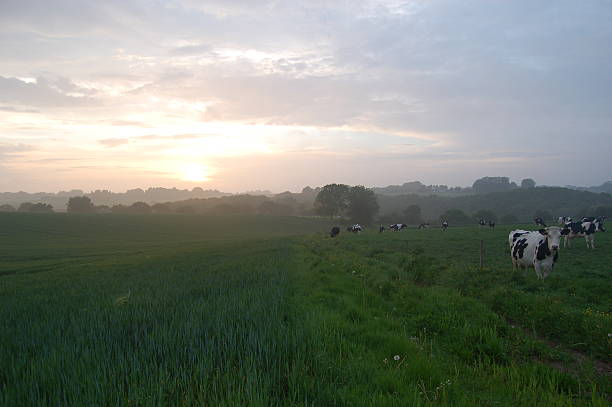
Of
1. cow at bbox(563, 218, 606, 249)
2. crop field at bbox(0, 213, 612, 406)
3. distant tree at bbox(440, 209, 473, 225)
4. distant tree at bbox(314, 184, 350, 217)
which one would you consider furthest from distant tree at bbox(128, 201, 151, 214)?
cow at bbox(563, 218, 606, 249)

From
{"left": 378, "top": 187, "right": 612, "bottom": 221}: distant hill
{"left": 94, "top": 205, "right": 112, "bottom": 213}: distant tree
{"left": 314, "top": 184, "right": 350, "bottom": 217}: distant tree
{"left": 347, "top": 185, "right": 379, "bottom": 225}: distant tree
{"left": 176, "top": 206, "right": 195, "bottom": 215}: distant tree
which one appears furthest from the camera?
{"left": 378, "top": 187, "right": 612, "bottom": 221}: distant hill

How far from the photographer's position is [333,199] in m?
95.6

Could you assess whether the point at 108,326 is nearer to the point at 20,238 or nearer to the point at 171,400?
the point at 171,400

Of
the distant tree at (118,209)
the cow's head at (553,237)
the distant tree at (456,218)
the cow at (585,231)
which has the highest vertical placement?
the distant tree at (118,209)

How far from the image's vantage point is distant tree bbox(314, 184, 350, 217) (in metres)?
95.4

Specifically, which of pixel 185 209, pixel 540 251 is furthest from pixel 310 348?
pixel 185 209

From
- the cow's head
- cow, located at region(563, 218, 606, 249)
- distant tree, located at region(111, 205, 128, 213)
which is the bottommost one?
cow, located at region(563, 218, 606, 249)

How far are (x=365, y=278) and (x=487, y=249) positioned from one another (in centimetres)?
1855

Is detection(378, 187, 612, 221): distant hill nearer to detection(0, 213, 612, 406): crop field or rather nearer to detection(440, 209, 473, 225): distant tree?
detection(440, 209, 473, 225): distant tree

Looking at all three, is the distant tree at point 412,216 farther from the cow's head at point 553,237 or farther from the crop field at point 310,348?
the crop field at point 310,348

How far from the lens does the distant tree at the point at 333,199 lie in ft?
313

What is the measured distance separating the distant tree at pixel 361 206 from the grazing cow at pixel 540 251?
75.9 meters

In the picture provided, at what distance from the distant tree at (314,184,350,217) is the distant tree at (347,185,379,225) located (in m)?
2.02

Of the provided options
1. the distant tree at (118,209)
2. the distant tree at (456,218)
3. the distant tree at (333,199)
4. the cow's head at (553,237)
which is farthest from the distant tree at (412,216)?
A: the distant tree at (118,209)
